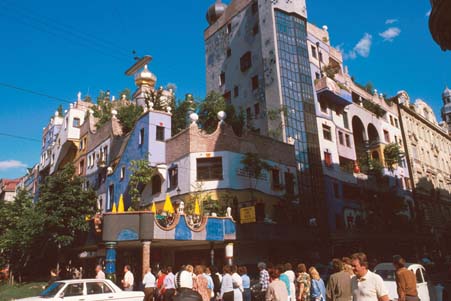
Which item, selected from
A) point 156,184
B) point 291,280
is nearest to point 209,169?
point 156,184

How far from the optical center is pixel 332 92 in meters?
33.9

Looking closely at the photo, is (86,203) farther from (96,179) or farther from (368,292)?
(368,292)

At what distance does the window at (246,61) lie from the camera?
35.7m

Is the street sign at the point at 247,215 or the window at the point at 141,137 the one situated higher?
the window at the point at 141,137

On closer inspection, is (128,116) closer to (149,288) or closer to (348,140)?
(149,288)

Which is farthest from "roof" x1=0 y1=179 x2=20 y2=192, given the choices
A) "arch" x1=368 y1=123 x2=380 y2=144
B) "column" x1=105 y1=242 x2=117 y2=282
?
"arch" x1=368 y1=123 x2=380 y2=144

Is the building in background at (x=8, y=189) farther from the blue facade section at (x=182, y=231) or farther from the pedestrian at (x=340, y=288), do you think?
the pedestrian at (x=340, y=288)

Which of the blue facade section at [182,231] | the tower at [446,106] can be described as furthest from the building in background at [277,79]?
the tower at [446,106]

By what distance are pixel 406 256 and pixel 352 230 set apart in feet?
34.5

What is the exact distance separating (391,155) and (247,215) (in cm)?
2316

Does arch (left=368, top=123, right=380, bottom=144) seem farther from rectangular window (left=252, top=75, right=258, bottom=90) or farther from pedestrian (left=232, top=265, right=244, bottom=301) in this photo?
pedestrian (left=232, top=265, right=244, bottom=301)

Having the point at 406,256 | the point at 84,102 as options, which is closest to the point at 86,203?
the point at 84,102

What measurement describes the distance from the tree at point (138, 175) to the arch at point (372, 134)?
26.1 metres

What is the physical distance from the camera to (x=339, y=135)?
118 ft
